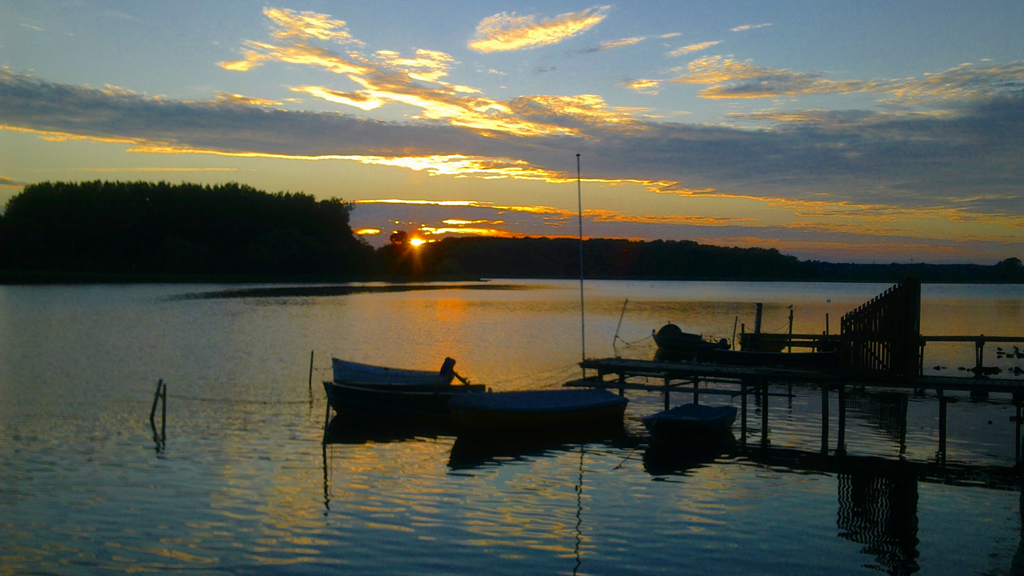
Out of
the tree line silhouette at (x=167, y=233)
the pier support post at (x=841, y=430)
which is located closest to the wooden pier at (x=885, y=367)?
the pier support post at (x=841, y=430)

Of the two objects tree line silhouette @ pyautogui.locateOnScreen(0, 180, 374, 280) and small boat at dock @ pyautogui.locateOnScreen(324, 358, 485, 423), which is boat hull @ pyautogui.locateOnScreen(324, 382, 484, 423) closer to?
small boat at dock @ pyautogui.locateOnScreen(324, 358, 485, 423)

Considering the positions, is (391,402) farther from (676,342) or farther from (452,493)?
(676,342)

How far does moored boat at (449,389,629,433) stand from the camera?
71.9 ft

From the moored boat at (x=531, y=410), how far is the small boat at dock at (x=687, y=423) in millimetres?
2194

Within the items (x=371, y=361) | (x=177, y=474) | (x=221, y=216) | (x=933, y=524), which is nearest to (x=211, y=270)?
(x=221, y=216)

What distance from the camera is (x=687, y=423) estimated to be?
69.5 feet

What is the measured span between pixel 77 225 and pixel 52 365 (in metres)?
109

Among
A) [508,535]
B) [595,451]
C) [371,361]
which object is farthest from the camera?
[371,361]

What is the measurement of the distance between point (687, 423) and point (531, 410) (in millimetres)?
4358

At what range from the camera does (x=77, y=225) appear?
131000mm

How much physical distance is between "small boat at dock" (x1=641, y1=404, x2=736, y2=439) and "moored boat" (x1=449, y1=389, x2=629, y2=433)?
7.20 ft

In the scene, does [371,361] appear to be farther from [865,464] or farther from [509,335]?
[865,464]

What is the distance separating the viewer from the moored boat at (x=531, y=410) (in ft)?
71.9

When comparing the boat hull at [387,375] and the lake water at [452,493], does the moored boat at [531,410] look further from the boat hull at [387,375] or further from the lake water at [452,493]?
the boat hull at [387,375]
